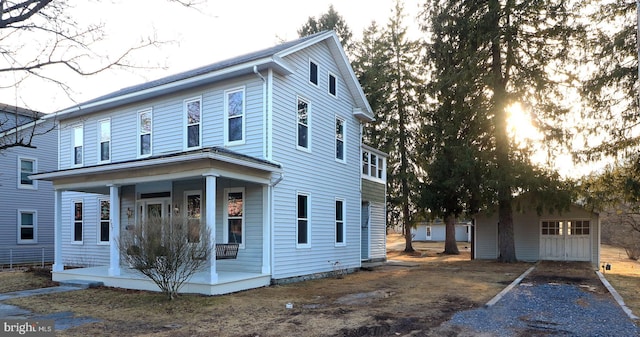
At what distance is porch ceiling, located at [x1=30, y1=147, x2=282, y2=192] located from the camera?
9.98 meters

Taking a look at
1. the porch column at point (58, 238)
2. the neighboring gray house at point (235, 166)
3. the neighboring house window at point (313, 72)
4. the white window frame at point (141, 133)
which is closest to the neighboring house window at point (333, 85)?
the neighboring gray house at point (235, 166)

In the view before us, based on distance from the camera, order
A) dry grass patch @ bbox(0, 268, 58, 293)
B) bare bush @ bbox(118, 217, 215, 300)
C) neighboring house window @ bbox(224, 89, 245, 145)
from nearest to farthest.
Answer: bare bush @ bbox(118, 217, 215, 300) < dry grass patch @ bbox(0, 268, 58, 293) < neighboring house window @ bbox(224, 89, 245, 145)

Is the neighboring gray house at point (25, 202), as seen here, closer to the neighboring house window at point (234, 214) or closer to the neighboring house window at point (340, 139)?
the neighboring house window at point (234, 214)

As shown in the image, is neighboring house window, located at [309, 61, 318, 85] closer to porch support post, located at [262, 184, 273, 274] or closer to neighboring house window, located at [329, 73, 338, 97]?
neighboring house window, located at [329, 73, 338, 97]

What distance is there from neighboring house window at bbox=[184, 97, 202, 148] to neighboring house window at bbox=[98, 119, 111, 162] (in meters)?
3.85

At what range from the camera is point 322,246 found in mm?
14133

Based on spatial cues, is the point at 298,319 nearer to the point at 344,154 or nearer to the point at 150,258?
the point at 150,258

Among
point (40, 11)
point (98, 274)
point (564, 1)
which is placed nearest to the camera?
point (40, 11)

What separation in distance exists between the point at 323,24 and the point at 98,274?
25.7m

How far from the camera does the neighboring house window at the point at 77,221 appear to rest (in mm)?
16281

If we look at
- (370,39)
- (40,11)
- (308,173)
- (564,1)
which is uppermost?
(370,39)

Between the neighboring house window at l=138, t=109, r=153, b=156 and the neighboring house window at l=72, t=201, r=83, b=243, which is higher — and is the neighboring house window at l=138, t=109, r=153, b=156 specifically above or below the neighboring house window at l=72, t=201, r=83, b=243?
above

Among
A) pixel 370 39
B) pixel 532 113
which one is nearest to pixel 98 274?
pixel 532 113

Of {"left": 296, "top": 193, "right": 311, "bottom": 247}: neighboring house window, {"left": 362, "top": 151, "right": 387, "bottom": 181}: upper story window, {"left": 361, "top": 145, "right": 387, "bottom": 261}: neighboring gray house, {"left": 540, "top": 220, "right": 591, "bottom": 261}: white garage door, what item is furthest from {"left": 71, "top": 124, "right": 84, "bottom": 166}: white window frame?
{"left": 540, "top": 220, "right": 591, "bottom": 261}: white garage door
